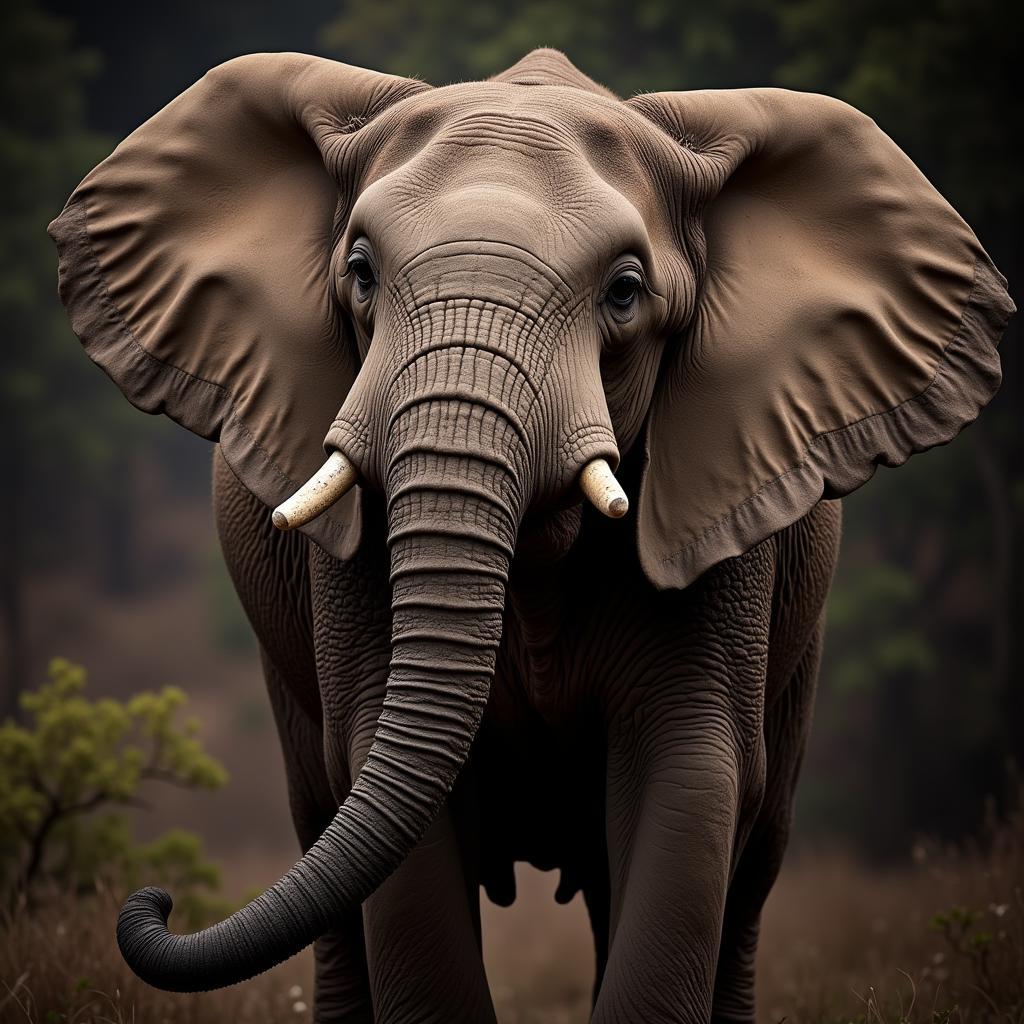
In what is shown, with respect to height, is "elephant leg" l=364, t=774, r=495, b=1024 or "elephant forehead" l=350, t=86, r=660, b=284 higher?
"elephant forehead" l=350, t=86, r=660, b=284

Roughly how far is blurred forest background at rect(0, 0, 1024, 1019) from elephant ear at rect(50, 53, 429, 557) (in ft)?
35.2

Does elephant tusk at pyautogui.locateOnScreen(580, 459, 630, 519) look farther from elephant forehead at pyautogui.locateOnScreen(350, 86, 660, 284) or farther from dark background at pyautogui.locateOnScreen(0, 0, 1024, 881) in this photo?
dark background at pyautogui.locateOnScreen(0, 0, 1024, 881)

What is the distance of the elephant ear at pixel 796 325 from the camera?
4.05 meters

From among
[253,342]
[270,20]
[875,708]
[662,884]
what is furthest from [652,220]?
[270,20]

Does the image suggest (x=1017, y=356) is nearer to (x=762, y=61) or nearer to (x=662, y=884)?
(x=762, y=61)

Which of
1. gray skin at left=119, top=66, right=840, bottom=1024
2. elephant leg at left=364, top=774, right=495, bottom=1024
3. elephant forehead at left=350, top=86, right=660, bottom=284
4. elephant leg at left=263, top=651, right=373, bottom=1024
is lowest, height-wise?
elephant leg at left=263, top=651, right=373, bottom=1024

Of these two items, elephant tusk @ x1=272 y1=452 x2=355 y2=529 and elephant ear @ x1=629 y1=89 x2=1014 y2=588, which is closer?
elephant tusk @ x1=272 y1=452 x2=355 y2=529

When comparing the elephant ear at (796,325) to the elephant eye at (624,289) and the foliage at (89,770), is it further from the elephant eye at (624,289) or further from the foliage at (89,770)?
the foliage at (89,770)

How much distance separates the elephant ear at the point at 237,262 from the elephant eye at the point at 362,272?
0.30m

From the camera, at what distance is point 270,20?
27.3 metres

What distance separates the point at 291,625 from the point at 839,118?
82.6 inches

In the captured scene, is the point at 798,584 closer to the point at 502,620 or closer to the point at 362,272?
the point at 502,620

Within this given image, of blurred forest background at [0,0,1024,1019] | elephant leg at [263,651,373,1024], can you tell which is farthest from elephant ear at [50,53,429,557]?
blurred forest background at [0,0,1024,1019]

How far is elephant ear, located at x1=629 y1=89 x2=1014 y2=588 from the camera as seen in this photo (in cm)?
405
